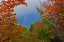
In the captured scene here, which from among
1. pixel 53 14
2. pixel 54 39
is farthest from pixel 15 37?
pixel 54 39

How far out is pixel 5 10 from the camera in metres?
21.5

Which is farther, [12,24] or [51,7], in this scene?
[51,7]

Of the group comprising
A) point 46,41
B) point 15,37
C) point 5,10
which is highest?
point 46,41

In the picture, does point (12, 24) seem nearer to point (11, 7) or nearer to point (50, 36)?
point (11, 7)

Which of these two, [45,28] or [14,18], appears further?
[45,28]

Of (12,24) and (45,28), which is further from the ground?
(45,28)

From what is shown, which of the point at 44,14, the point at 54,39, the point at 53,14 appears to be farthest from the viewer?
the point at 54,39

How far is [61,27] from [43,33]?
4941 millimetres

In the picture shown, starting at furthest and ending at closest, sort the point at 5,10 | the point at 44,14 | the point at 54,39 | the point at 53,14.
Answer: the point at 54,39, the point at 44,14, the point at 53,14, the point at 5,10

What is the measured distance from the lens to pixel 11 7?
21641mm

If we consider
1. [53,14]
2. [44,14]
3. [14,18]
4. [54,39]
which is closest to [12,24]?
[14,18]

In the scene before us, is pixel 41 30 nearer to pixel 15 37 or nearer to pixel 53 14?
pixel 53 14

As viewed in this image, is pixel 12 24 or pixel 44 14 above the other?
pixel 44 14

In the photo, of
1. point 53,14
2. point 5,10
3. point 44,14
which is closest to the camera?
point 5,10
